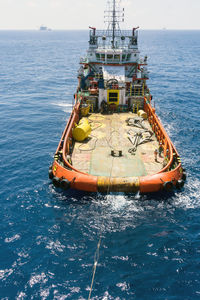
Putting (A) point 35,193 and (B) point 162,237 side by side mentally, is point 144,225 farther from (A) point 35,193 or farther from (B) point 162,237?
(A) point 35,193

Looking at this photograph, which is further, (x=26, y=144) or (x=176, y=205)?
(x=26, y=144)

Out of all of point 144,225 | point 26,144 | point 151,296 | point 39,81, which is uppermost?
point 39,81

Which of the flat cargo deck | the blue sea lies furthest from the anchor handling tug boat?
the blue sea

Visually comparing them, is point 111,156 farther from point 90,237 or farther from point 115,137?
point 90,237

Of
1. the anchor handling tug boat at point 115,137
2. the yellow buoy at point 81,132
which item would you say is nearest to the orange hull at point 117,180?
the anchor handling tug boat at point 115,137

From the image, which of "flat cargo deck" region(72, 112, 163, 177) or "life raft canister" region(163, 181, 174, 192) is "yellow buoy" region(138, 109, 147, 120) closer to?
"flat cargo deck" region(72, 112, 163, 177)

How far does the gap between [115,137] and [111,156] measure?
362cm

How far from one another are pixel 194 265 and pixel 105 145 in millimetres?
11974

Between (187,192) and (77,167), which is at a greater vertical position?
(77,167)

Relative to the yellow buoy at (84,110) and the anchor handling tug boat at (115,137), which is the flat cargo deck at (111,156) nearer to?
the anchor handling tug boat at (115,137)

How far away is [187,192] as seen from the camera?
774 inches

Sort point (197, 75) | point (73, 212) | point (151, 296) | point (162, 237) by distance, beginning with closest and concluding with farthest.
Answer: point (151, 296) < point (162, 237) < point (73, 212) < point (197, 75)

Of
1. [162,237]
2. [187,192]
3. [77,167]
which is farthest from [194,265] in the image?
[77,167]

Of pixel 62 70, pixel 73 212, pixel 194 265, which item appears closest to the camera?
pixel 194 265
